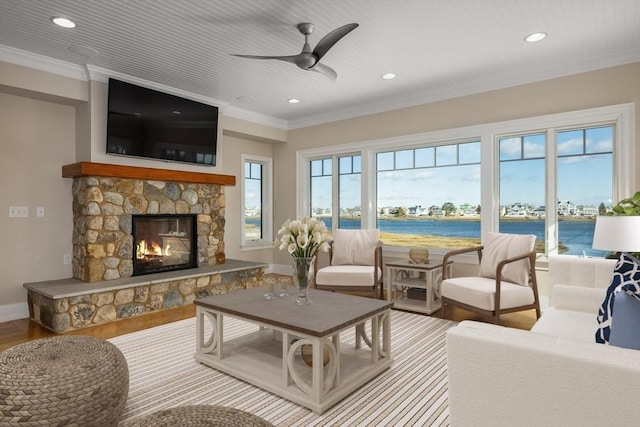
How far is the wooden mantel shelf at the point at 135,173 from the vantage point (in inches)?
150

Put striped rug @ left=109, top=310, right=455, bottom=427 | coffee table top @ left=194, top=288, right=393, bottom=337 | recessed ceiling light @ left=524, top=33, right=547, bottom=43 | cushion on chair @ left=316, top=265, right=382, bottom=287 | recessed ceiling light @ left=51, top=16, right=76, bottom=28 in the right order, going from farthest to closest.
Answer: cushion on chair @ left=316, top=265, right=382, bottom=287 → recessed ceiling light @ left=524, top=33, right=547, bottom=43 → recessed ceiling light @ left=51, top=16, right=76, bottom=28 → coffee table top @ left=194, top=288, right=393, bottom=337 → striped rug @ left=109, top=310, right=455, bottom=427

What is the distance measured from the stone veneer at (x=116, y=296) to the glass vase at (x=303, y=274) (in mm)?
2223

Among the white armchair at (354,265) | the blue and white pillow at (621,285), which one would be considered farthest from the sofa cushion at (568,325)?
the white armchair at (354,265)

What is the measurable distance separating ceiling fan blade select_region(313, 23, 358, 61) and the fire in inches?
123

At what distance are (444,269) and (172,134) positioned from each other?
3.62 metres

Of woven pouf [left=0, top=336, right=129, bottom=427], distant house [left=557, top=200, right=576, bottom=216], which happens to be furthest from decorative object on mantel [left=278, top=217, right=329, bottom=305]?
distant house [left=557, top=200, right=576, bottom=216]

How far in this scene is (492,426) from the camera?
3.62 feet

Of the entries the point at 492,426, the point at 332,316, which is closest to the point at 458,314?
the point at 332,316

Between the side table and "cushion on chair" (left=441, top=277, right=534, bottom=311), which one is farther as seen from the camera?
the side table

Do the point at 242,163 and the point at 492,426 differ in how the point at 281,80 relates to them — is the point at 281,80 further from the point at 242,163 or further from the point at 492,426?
the point at 492,426

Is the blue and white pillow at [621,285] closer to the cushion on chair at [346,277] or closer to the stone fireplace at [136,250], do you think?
the cushion on chair at [346,277]

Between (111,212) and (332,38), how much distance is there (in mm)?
3068

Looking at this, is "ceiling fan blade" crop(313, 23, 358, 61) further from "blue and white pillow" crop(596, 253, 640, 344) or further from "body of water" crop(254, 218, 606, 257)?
"body of water" crop(254, 218, 606, 257)

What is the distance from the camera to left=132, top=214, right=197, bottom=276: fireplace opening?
442 centimetres
